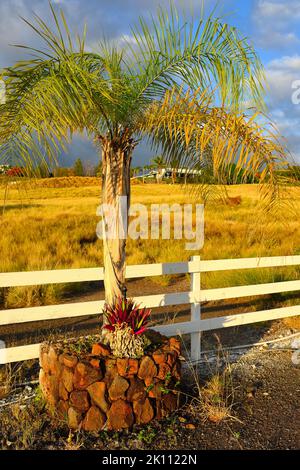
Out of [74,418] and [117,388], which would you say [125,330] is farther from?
[74,418]

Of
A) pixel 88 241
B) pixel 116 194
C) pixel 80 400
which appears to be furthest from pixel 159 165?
pixel 88 241

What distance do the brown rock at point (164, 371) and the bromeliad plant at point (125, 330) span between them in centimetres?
23

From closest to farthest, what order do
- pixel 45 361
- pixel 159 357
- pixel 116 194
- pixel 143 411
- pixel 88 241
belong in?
1. pixel 143 411
2. pixel 159 357
3. pixel 45 361
4. pixel 116 194
5. pixel 88 241

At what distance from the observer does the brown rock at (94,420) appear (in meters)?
4.40

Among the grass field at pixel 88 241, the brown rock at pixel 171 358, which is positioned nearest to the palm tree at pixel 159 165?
the grass field at pixel 88 241

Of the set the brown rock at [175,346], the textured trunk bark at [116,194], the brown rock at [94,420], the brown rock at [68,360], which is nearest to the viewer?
the brown rock at [94,420]

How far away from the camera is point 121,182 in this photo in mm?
5121

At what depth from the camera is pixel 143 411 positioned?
14.8 feet

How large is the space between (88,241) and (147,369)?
15605mm

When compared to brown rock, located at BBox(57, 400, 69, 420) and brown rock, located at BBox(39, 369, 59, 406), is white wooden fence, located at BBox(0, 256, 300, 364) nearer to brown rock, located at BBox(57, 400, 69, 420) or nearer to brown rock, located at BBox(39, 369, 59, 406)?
brown rock, located at BBox(39, 369, 59, 406)

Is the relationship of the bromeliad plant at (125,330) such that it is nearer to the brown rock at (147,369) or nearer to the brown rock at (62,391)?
the brown rock at (147,369)
